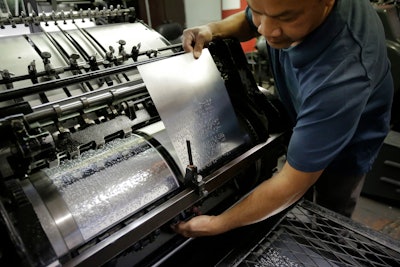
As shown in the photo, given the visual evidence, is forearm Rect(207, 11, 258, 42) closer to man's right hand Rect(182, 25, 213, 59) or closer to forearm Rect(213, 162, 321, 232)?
man's right hand Rect(182, 25, 213, 59)

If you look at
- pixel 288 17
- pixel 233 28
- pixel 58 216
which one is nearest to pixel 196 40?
pixel 233 28

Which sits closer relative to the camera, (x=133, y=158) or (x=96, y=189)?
(x=96, y=189)

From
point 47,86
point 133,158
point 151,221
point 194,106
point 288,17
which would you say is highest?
point 288,17

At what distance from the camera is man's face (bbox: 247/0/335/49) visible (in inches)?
32.4

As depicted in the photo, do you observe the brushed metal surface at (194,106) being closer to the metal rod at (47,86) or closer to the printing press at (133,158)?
the printing press at (133,158)

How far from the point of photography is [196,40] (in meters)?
1.27

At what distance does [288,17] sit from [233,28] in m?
0.66

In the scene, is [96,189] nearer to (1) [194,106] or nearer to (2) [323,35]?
(1) [194,106]

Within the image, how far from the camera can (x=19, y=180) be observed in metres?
0.84

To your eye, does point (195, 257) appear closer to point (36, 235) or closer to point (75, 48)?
point (36, 235)

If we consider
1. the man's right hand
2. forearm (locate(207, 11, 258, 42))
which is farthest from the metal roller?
forearm (locate(207, 11, 258, 42))

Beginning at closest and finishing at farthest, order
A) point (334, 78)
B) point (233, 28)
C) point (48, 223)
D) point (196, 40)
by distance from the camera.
A: 1. point (48, 223)
2. point (334, 78)
3. point (196, 40)
4. point (233, 28)

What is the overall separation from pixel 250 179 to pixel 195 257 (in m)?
0.44

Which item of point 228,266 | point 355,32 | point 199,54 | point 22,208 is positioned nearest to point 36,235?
point 22,208
